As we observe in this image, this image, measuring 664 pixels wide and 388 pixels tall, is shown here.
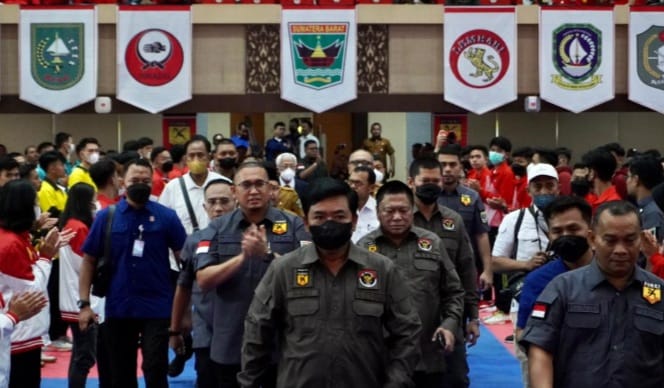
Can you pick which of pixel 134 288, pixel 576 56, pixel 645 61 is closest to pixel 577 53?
pixel 576 56

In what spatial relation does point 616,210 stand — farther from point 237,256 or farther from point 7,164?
point 7,164

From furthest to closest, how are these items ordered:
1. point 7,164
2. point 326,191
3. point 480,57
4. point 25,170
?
point 480,57 → point 25,170 → point 7,164 → point 326,191

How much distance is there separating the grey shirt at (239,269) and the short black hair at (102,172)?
2.62 meters

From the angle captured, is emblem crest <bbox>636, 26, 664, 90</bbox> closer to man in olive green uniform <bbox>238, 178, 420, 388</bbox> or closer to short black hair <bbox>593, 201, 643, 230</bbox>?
man in olive green uniform <bbox>238, 178, 420, 388</bbox>

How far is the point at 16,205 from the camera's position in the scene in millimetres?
7418

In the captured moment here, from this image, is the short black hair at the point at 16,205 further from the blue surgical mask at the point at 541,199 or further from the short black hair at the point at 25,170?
the short black hair at the point at 25,170

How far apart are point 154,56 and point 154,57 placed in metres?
0.01

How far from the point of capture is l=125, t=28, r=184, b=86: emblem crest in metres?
18.3

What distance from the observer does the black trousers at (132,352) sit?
27.2ft

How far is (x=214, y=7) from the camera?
60.4 ft

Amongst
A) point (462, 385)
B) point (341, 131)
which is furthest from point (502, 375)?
point (341, 131)

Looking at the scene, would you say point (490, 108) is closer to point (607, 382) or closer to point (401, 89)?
point (401, 89)

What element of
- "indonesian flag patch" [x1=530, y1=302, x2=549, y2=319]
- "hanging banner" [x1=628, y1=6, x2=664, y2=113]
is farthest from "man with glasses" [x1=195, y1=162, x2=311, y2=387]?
"hanging banner" [x1=628, y1=6, x2=664, y2=113]

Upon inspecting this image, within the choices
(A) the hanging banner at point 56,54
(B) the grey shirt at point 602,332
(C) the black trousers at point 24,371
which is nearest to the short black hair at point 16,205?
(C) the black trousers at point 24,371
